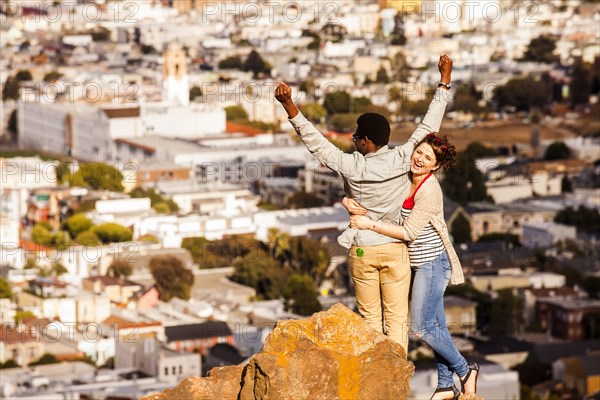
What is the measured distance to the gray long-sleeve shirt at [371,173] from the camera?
202 inches

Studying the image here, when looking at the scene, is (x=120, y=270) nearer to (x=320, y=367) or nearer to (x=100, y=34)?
(x=320, y=367)

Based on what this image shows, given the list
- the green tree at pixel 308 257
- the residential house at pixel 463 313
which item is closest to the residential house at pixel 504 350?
the residential house at pixel 463 313

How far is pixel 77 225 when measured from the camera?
3198cm

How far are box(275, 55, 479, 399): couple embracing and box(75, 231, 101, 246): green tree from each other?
24747 mm

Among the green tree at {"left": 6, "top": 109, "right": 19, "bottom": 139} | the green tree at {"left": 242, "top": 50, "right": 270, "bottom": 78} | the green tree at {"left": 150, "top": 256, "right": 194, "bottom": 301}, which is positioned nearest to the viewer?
the green tree at {"left": 150, "top": 256, "right": 194, "bottom": 301}

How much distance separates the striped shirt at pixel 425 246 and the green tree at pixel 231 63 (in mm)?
55213

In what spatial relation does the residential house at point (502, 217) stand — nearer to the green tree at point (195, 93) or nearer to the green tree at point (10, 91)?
the green tree at point (195, 93)

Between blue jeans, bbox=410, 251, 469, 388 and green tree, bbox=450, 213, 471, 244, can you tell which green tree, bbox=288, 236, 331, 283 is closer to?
green tree, bbox=450, 213, 471, 244

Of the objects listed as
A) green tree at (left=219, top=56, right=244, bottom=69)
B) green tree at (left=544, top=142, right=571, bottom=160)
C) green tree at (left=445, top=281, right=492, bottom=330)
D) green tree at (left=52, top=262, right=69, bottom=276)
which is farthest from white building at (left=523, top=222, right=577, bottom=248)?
green tree at (left=219, top=56, right=244, bottom=69)

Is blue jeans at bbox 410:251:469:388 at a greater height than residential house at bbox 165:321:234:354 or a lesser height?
greater

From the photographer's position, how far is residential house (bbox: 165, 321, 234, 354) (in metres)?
22.4

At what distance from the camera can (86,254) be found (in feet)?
93.7

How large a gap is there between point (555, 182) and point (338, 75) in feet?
63.9

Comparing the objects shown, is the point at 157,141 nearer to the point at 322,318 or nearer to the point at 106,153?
the point at 106,153
